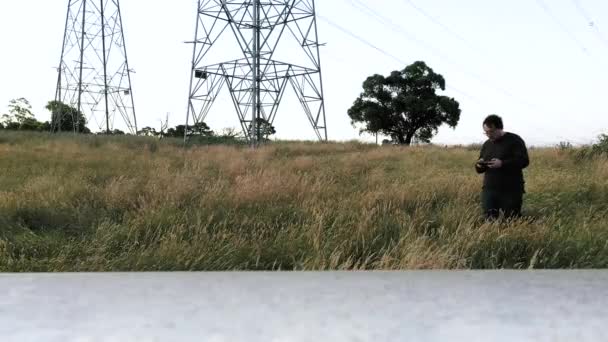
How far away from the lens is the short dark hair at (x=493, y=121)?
18.4 ft

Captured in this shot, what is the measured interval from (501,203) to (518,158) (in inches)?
19.6

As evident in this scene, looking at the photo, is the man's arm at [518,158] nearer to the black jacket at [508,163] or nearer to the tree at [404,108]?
the black jacket at [508,163]

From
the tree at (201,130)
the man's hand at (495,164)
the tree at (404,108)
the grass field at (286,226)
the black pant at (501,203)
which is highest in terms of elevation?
the tree at (404,108)

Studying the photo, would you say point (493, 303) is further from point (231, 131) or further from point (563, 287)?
point (231, 131)

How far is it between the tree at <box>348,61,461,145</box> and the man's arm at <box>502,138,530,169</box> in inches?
1606

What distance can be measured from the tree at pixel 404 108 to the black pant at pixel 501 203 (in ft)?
134

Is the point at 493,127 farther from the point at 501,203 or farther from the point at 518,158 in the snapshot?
the point at 501,203

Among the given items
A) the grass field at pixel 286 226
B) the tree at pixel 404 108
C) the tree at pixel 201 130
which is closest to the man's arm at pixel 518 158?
the grass field at pixel 286 226

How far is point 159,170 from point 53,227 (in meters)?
3.79

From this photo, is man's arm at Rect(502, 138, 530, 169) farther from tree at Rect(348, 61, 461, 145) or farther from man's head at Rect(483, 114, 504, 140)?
tree at Rect(348, 61, 461, 145)

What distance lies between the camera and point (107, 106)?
29.1 metres

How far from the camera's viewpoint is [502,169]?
5.57 m

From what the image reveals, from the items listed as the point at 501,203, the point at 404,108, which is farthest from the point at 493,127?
the point at 404,108

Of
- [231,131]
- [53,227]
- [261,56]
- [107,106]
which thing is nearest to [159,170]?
[53,227]
